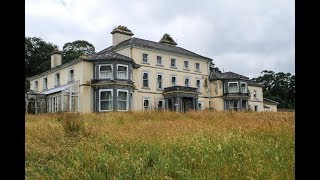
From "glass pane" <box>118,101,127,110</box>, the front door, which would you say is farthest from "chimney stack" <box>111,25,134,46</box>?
the front door

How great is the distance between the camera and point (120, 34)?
39219 mm

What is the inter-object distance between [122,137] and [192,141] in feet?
6.23

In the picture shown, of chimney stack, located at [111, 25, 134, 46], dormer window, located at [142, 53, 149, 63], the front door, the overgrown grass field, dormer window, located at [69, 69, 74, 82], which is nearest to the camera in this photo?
the overgrown grass field

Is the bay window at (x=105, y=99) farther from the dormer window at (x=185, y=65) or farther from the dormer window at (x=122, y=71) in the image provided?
the dormer window at (x=185, y=65)

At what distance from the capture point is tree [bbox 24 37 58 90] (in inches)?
2188

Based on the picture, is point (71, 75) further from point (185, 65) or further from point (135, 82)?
point (185, 65)

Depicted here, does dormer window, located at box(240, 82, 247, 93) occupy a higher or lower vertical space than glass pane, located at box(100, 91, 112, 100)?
higher

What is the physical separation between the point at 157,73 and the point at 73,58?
2527 centimetres

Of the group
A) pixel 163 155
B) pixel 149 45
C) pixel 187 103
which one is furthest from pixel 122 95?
pixel 163 155

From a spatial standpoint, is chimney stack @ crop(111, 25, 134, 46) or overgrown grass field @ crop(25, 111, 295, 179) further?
chimney stack @ crop(111, 25, 134, 46)

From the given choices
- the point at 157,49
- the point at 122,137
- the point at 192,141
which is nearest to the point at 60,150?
the point at 122,137

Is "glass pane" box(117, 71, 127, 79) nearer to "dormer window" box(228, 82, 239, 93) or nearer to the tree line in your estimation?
"dormer window" box(228, 82, 239, 93)

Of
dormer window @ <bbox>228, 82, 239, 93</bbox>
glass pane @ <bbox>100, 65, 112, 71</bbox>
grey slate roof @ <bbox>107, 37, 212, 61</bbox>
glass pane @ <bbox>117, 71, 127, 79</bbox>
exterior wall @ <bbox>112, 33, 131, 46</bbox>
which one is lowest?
dormer window @ <bbox>228, 82, 239, 93</bbox>
